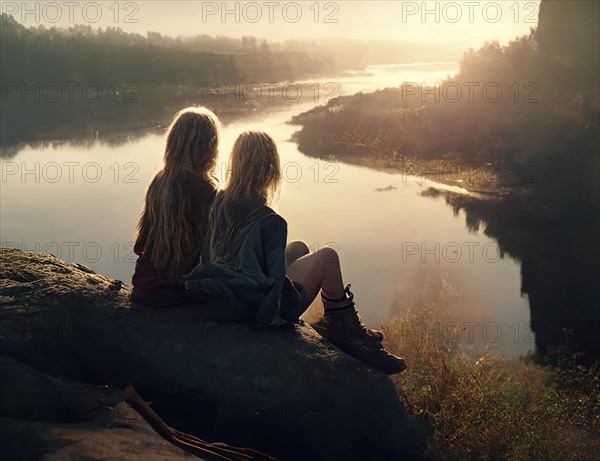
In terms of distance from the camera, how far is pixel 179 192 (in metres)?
5.68

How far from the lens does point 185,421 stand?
5.73 metres

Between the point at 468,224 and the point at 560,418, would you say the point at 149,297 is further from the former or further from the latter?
the point at 468,224

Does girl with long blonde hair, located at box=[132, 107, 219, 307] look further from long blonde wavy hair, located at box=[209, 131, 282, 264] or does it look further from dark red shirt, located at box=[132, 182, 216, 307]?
long blonde wavy hair, located at box=[209, 131, 282, 264]

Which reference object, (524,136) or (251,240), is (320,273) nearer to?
(251,240)

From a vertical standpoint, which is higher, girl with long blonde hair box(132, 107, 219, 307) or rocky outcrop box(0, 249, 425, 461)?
girl with long blonde hair box(132, 107, 219, 307)

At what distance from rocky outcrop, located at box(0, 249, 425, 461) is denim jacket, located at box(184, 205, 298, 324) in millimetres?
303

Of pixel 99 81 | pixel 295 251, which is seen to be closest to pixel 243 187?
pixel 295 251

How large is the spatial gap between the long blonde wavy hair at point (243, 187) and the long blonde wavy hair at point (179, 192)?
0.22 metres

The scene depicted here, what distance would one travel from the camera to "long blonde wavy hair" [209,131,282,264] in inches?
218

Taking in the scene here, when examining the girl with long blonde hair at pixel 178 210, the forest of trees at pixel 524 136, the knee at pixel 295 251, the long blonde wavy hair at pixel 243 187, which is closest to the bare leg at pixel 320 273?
the knee at pixel 295 251

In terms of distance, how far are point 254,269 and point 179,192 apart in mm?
920

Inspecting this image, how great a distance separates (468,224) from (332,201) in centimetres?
927

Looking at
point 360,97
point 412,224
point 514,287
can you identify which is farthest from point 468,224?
point 360,97

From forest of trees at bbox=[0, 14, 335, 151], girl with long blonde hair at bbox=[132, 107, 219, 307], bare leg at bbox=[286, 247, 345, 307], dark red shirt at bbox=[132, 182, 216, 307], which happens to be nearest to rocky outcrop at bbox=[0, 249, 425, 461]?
dark red shirt at bbox=[132, 182, 216, 307]
